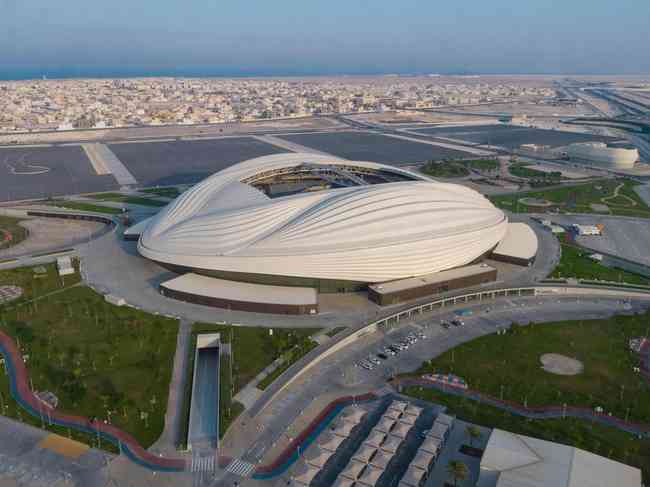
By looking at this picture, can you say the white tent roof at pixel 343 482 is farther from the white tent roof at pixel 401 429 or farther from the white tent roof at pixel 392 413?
the white tent roof at pixel 392 413

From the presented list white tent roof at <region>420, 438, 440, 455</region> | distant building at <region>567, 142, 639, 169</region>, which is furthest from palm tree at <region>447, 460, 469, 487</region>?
distant building at <region>567, 142, 639, 169</region>

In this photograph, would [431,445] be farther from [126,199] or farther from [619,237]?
[126,199]

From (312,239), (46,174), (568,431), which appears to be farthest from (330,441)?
(46,174)

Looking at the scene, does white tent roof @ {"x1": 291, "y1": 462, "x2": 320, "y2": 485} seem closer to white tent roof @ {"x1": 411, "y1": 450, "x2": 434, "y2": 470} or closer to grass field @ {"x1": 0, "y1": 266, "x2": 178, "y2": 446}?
white tent roof @ {"x1": 411, "y1": 450, "x2": 434, "y2": 470}

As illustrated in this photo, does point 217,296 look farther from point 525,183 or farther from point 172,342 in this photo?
point 525,183

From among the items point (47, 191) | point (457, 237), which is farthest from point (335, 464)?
point (47, 191)

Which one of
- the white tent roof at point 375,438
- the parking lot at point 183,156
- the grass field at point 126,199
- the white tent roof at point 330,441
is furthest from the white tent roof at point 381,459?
the parking lot at point 183,156
